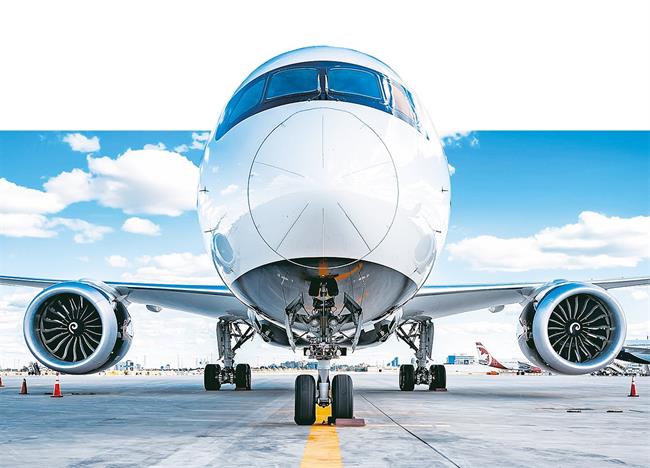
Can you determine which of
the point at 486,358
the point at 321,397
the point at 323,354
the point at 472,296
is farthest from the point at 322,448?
the point at 486,358

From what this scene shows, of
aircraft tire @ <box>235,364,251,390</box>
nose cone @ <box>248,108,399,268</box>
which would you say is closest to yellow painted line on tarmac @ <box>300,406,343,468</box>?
nose cone @ <box>248,108,399,268</box>

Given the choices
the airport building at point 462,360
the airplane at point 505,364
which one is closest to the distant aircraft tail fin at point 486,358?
the airplane at point 505,364

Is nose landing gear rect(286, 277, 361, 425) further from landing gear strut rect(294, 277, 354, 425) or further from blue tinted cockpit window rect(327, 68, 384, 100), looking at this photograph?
blue tinted cockpit window rect(327, 68, 384, 100)

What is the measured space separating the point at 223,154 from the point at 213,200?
1.35 feet

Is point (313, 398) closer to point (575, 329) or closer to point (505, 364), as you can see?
point (575, 329)

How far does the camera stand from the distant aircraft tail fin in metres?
68.7

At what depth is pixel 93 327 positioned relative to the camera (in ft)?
39.3

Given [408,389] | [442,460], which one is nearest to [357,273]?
[442,460]

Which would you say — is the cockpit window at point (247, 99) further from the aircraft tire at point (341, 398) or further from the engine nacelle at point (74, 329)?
the engine nacelle at point (74, 329)

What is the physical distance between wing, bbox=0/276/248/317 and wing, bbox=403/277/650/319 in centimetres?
335

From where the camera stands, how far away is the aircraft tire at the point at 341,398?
23.8 feet

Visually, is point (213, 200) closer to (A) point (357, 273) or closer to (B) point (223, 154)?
(B) point (223, 154)

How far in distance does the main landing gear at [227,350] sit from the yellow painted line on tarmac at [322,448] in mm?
8580

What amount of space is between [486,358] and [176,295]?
62437 mm
